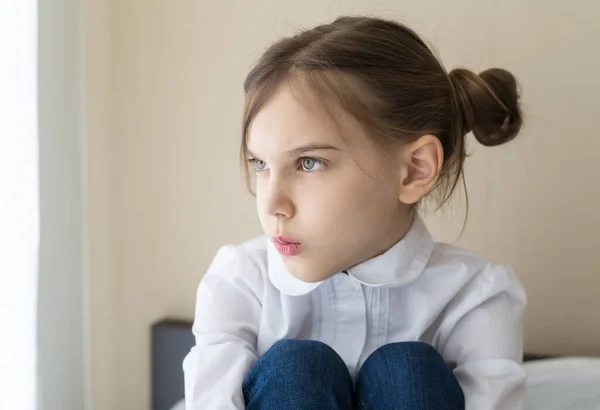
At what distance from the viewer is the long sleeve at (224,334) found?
95 centimetres

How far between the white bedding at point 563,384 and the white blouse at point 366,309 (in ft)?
0.43

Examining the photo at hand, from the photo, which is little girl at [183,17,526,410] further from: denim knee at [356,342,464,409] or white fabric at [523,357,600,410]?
white fabric at [523,357,600,410]

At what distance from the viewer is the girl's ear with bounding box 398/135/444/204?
0.94 meters

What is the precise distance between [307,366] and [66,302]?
1.88 feet

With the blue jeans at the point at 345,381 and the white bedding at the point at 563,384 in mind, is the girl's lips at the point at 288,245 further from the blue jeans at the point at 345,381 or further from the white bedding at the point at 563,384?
the white bedding at the point at 563,384

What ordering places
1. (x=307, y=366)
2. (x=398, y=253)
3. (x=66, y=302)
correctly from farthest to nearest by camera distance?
1. (x=66, y=302)
2. (x=398, y=253)
3. (x=307, y=366)

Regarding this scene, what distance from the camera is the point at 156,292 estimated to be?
145 centimetres

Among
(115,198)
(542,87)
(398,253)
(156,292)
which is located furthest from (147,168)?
(542,87)

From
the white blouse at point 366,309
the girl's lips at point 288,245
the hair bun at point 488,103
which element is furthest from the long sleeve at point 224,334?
the hair bun at point 488,103

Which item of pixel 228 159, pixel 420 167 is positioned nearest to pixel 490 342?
pixel 420 167

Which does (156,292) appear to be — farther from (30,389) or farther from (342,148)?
(342,148)

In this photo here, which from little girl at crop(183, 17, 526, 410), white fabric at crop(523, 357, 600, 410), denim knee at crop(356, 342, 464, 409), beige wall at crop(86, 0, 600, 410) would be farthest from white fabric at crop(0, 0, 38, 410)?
white fabric at crop(523, 357, 600, 410)

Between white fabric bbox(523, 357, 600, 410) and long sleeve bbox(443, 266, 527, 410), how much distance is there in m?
0.13

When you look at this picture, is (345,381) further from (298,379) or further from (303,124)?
(303,124)
